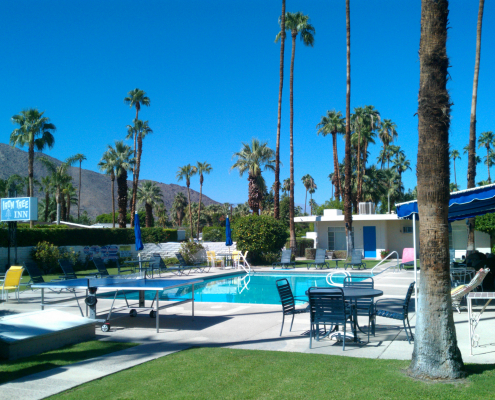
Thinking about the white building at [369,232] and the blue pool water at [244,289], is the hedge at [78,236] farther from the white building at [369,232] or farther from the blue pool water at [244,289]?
the white building at [369,232]

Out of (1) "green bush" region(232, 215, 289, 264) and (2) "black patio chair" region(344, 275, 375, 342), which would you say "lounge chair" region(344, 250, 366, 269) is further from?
(2) "black patio chair" region(344, 275, 375, 342)

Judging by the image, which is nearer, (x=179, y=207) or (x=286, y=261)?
(x=286, y=261)

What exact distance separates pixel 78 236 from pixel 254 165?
14.6 m

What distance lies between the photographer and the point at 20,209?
18344 mm

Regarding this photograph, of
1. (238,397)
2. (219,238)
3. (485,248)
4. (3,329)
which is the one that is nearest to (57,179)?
(219,238)

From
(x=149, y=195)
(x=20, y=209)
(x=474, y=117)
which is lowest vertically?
(x=20, y=209)

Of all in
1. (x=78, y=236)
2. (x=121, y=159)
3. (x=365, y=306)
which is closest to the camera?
(x=365, y=306)

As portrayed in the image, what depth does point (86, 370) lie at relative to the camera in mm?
5668

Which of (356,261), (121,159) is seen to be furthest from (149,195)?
(356,261)

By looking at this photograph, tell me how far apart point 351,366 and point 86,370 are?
134 inches

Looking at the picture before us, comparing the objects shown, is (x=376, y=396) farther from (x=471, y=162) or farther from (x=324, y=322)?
(x=471, y=162)

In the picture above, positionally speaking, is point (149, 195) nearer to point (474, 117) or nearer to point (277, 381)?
point (474, 117)

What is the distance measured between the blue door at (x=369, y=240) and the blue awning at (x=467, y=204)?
1677 centimetres

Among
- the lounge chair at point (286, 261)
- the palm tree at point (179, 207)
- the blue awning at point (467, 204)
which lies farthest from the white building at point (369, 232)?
the palm tree at point (179, 207)
